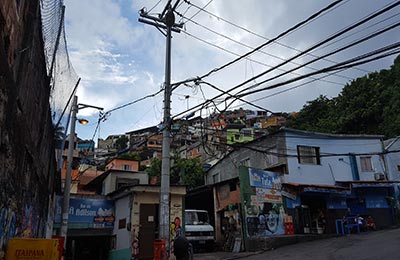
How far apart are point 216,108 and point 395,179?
787 inches

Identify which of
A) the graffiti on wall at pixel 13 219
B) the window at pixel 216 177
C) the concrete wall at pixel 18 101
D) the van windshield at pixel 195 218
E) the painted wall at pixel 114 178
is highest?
the window at pixel 216 177

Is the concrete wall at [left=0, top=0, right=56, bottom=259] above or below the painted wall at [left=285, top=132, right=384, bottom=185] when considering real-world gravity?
below

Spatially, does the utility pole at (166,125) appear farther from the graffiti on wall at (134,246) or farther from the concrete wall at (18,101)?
the graffiti on wall at (134,246)

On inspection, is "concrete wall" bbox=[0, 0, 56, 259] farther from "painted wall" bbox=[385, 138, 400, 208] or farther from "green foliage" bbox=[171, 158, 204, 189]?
"green foliage" bbox=[171, 158, 204, 189]

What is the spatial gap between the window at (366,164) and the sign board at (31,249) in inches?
979

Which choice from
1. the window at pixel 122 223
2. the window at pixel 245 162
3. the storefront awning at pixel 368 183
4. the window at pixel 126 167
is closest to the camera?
the window at pixel 122 223

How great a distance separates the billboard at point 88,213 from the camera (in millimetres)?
18359

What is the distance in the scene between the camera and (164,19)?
13.4m

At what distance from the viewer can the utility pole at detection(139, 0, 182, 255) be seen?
10.4 meters

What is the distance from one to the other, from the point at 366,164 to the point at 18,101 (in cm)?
2557

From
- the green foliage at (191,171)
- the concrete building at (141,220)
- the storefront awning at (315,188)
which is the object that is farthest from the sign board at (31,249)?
the green foliage at (191,171)

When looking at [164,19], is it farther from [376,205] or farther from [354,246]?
[376,205]

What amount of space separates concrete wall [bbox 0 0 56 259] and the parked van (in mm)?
11712

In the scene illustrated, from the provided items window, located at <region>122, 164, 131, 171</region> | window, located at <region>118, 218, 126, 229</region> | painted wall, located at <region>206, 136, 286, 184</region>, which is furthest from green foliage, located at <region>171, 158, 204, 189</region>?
window, located at <region>118, 218, 126, 229</region>
